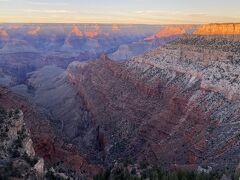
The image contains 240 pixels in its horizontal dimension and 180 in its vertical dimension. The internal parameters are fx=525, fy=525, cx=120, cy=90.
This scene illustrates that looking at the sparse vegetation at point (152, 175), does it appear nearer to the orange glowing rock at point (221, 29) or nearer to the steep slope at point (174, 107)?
the steep slope at point (174, 107)

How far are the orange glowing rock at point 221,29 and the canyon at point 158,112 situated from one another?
0.67 ft

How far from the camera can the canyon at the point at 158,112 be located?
171 feet

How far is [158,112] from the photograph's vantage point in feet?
218

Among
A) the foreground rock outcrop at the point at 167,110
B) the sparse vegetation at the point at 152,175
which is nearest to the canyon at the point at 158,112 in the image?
the foreground rock outcrop at the point at 167,110

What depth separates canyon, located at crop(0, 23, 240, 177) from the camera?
52.2 m

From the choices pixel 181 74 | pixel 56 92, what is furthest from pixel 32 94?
pixel 181 74

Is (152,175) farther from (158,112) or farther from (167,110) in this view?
(158,112)

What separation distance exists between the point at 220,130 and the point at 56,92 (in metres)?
69.3

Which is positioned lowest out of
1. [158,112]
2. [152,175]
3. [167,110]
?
[158,112]

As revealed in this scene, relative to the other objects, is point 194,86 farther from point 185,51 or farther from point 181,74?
point 185,51

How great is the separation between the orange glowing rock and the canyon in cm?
21

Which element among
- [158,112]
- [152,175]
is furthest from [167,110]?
[152,175]

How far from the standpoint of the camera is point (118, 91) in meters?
82.0

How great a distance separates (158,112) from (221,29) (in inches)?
884
